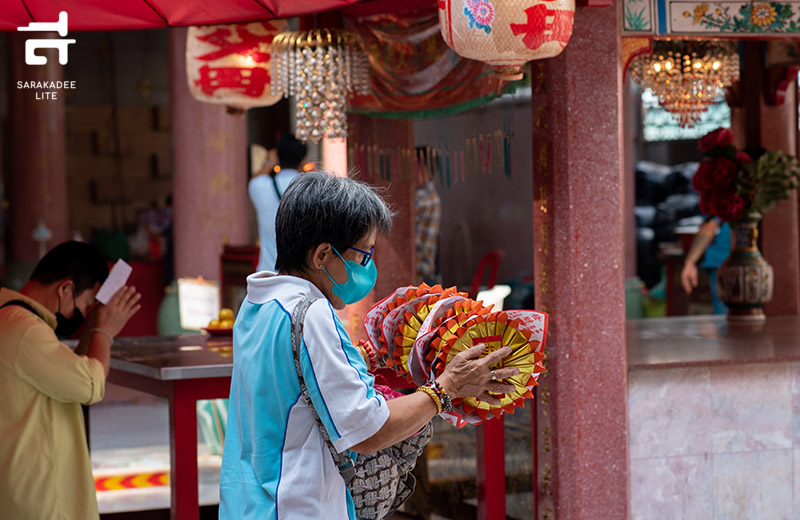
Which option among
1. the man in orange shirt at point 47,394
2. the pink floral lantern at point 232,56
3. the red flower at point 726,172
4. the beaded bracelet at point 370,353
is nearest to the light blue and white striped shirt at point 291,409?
the beaded bracelet at point 370,353

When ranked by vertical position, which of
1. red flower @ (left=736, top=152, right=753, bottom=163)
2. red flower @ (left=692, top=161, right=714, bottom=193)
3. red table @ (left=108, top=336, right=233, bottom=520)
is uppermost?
red flower @ (left=736, top=152, right=753, bottom=163)

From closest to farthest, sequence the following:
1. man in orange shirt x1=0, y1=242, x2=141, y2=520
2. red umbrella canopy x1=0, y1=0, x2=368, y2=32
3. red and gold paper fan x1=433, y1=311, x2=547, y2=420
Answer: red and gold paper fan x1=433, y1=311, x2=547, y2=420, man in orange shirt x1=0, y1=242, x2=141, y2=520, red umbrella canopy x1=0, y1=0, x2=368, y2=32

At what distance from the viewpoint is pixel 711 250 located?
6.55 meters

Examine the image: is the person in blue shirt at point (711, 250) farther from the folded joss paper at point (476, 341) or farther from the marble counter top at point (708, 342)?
the folded joss paper at point (476, 341)

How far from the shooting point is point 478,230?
483 inches

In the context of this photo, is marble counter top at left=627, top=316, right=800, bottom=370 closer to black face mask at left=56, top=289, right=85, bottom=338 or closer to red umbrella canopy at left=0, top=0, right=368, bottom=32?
red umbrella canopy at left=0, top=0, right=368, bottom=32

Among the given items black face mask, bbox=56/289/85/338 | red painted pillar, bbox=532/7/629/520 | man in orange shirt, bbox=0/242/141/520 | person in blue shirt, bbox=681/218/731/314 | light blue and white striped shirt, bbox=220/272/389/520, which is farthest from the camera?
person in blue shirt, bbox=681/218/731/314

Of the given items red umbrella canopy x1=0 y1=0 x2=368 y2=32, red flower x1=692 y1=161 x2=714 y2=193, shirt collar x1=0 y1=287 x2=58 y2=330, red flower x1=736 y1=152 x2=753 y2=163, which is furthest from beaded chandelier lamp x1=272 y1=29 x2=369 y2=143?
red flower x1=736 y1=152 x2=753 y2=163

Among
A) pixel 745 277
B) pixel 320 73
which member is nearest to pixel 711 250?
pixel 745 277

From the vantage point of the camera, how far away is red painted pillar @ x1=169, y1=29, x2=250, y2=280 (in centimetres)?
777

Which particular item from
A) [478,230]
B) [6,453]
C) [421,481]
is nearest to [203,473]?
[421,481]

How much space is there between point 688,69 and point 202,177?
3.82 m

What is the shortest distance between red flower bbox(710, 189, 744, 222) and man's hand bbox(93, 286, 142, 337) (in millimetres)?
3066

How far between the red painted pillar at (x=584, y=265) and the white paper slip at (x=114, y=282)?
1.43 metres
